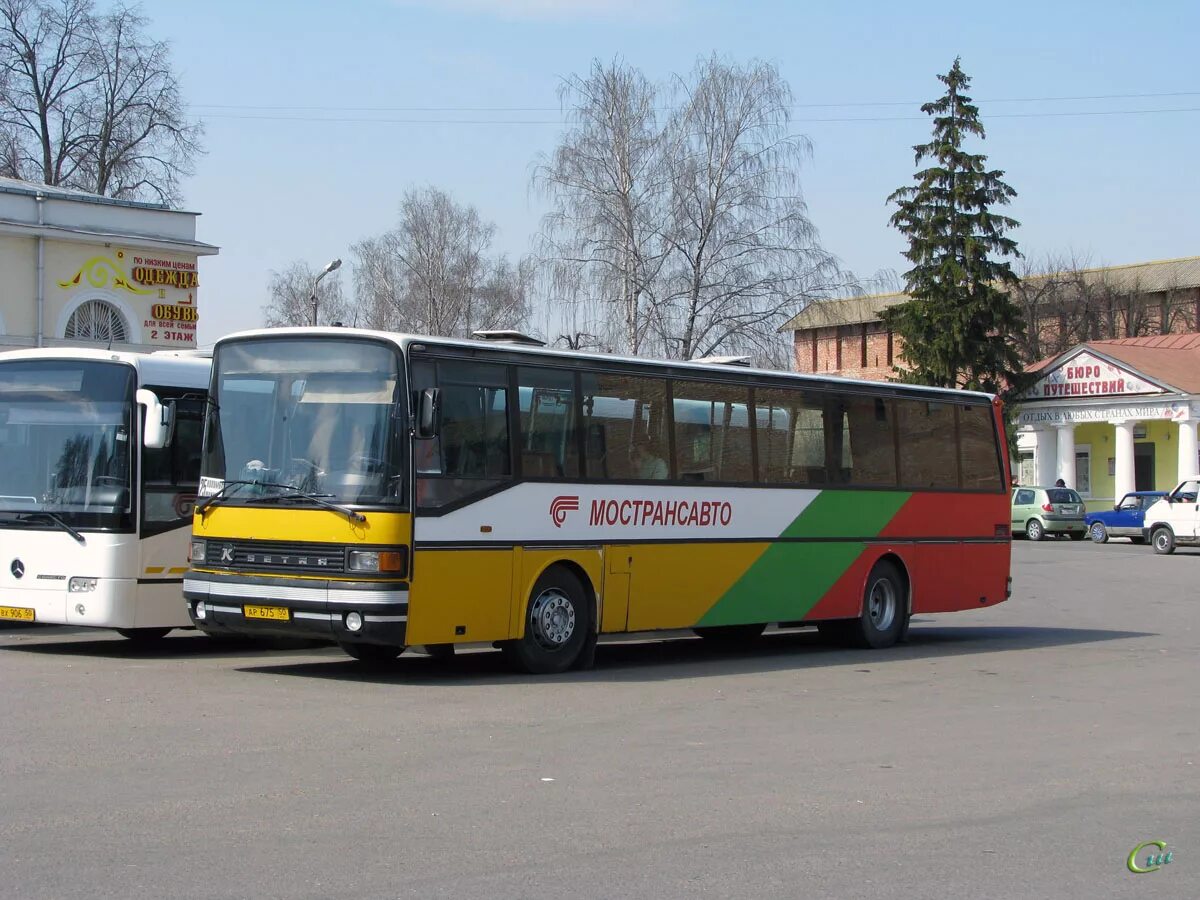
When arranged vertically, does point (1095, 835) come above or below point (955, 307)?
below

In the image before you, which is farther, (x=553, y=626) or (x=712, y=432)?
(x=712, y=432)

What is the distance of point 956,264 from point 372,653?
50095 millimetres

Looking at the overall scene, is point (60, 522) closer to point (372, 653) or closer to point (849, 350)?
point (372, 653)

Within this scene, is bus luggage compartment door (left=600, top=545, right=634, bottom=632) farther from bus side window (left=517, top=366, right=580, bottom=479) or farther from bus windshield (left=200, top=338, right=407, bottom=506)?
bus windshield (left=200, top=338, right=407, bottom=506)

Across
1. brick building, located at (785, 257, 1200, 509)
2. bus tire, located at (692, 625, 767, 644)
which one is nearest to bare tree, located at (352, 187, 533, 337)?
brick building, located at (785, 257, 1200, 509)

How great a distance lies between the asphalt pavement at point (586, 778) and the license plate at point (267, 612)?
586 mm

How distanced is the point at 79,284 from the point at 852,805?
3445 centimetres

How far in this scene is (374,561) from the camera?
1289 centimetres

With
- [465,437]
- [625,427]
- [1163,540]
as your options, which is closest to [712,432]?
[625,427]

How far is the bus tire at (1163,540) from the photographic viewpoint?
42500mm

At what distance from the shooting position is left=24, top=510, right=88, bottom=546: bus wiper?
15000 mm

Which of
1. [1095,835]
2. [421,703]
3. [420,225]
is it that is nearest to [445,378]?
[421,703]

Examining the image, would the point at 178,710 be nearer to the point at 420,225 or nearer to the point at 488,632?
the point at 488,632

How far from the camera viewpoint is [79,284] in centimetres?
3938
